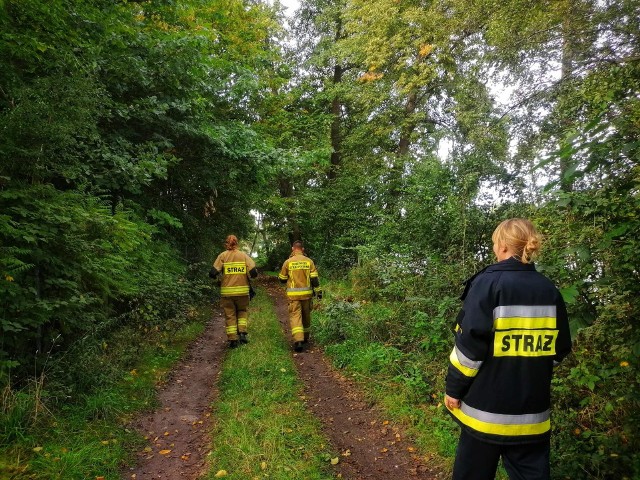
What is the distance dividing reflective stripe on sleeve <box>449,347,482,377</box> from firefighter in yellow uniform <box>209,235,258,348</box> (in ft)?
20.6

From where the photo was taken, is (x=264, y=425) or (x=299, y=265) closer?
(x=264, y=425)

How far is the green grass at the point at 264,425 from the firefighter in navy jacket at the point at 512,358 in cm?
217

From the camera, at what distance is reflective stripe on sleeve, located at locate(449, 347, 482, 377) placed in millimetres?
2637

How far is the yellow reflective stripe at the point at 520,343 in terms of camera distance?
8.43 ft

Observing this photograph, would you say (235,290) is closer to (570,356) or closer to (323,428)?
(323,428)

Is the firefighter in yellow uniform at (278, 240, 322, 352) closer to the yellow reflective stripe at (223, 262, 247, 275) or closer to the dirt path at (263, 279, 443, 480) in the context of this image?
the yellow reflective stripe at (223, 262, 247, 275)

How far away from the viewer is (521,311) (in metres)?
2.57

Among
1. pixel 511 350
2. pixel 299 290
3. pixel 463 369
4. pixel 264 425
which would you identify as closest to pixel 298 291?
pixel 299 290

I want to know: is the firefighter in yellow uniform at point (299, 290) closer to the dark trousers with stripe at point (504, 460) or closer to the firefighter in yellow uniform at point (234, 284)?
the firefighter in yellow uniform at point (234, 284)

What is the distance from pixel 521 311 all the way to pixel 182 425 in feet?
15.1

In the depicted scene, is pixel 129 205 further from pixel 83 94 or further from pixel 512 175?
pixel 512 175

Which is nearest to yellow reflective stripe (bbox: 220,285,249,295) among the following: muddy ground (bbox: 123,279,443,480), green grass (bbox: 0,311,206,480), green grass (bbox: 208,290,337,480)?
green grass (bbox: 208,290,337,480)

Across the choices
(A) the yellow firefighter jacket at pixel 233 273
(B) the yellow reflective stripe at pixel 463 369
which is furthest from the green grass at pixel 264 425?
(B) the yellow reflective stripe at pixel 463 369

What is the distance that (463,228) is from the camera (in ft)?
25.3
